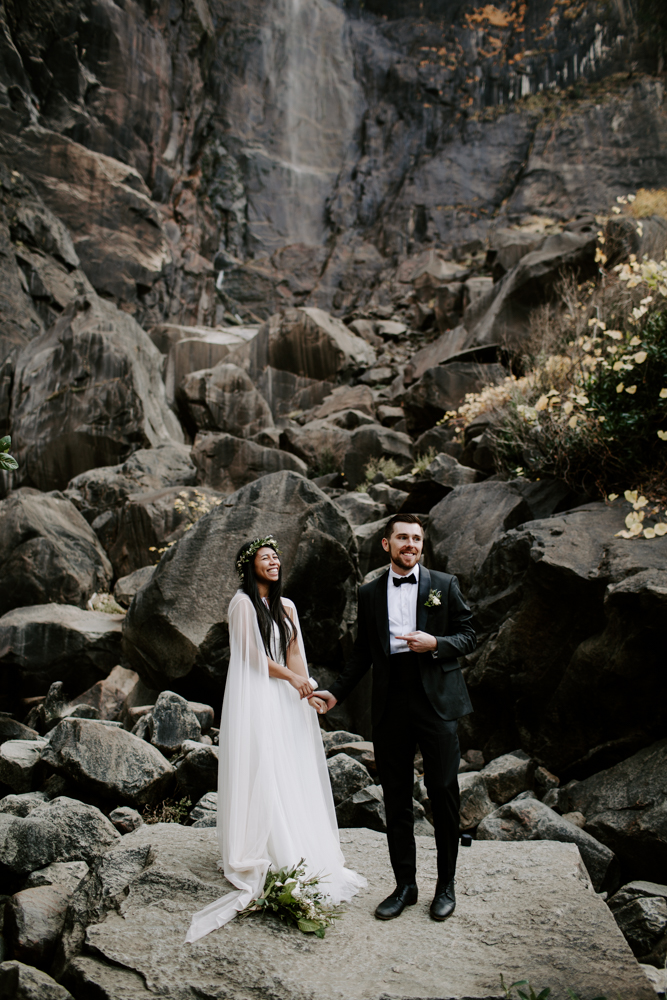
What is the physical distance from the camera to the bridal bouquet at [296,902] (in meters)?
3.44

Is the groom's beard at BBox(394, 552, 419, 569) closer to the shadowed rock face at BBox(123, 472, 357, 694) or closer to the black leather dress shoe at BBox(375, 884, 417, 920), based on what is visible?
the black leather dress shoe at BBox(375, 884, 417, 920)

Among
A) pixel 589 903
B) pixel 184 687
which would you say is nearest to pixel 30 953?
pixel 589 903

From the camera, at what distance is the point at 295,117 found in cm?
3844

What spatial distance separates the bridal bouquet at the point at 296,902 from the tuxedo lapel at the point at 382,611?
127 centimetres

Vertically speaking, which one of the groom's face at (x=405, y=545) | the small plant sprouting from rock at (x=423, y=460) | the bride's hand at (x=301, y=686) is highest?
the groom's face at (x=405, y=545)

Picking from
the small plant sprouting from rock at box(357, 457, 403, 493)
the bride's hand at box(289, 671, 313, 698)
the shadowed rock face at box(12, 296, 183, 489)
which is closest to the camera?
the bride's hand at box(289, 671, 313, 698)

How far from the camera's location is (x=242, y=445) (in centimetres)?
1538

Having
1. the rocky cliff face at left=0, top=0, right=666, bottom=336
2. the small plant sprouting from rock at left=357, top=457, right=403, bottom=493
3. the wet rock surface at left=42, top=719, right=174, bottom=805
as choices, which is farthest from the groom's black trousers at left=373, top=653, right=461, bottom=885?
the rocky cliff face at left=0, top=0, right=666, bottom=336

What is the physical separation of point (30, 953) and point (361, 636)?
7.94ft

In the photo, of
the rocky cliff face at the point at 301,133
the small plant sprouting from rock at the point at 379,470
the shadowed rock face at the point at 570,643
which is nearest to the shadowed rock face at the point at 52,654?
the shadowed rock face at the point at 570,643

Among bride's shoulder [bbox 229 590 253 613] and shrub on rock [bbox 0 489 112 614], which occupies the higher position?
bride's shoulder [bbox 229 590 253 613]

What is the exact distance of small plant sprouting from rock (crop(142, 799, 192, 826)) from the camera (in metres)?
5.53

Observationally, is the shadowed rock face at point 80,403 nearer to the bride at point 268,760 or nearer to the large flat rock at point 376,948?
the bride at point 268,760

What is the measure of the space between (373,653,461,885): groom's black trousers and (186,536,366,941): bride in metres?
0.46
